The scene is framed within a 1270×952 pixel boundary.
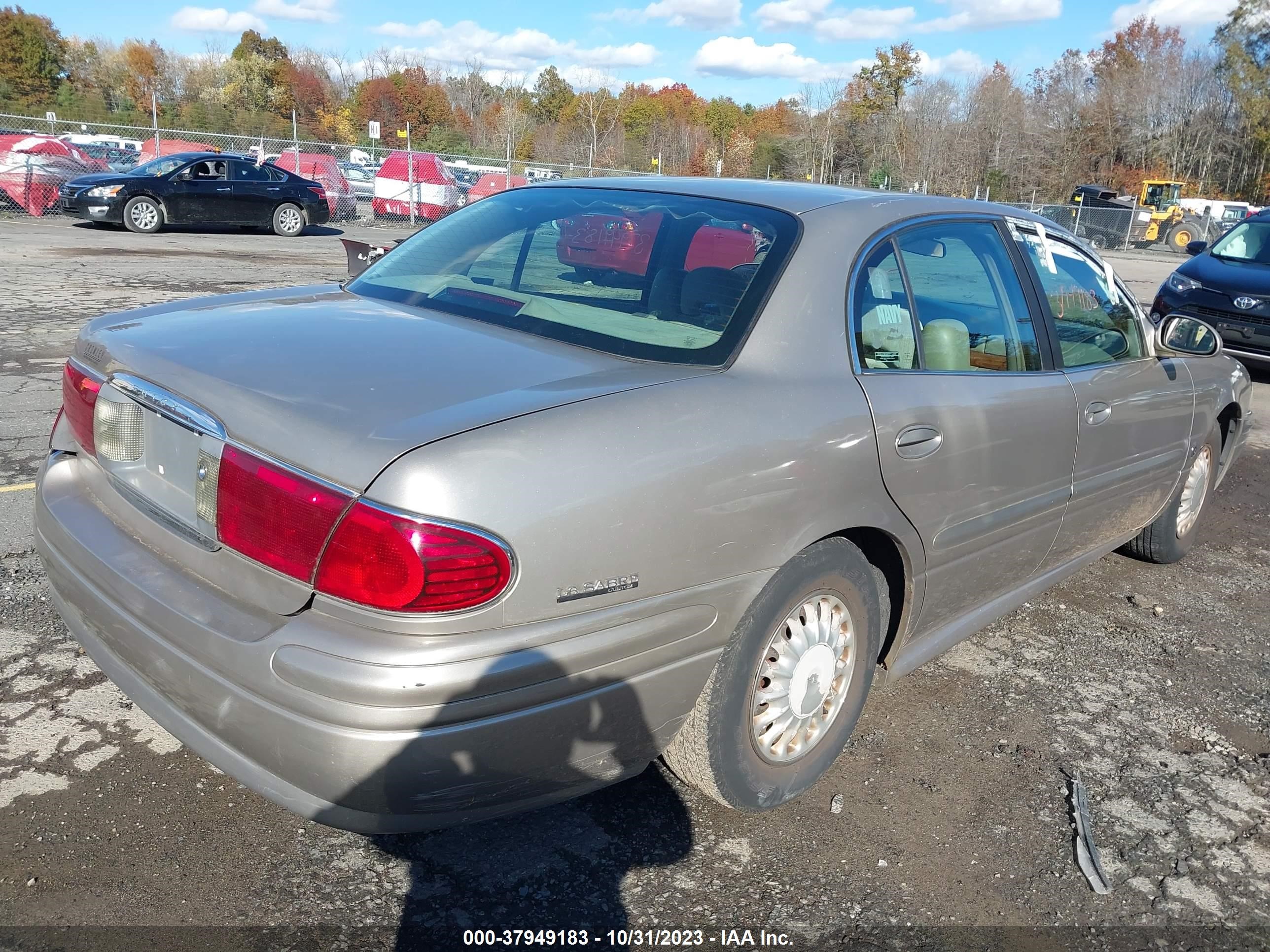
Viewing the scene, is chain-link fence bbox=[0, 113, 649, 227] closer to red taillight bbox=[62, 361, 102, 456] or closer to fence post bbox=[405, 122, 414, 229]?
fence post bbox=[405, 122, 414, 229]

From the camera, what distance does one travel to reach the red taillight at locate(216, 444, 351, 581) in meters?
1.96

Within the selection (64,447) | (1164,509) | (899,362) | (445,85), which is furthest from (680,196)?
(445,85)

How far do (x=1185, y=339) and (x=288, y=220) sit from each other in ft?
61.9

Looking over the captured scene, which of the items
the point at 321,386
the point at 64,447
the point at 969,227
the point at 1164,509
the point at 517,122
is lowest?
the point at 1164,509

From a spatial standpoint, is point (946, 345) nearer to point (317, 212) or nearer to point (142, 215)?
point (142, 215)

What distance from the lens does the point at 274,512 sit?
2.03 metres

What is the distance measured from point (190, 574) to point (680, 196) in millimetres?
1748

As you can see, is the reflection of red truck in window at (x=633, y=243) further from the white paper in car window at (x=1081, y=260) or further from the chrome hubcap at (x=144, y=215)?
the chrome hubcap at (x=144, y=215)

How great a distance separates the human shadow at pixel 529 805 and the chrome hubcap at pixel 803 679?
1.09 feet

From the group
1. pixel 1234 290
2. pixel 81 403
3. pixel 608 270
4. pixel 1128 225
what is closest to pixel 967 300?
pixel 608 270

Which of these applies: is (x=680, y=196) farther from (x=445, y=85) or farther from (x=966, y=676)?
(x=445, y=85)

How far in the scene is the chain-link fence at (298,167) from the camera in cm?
1991

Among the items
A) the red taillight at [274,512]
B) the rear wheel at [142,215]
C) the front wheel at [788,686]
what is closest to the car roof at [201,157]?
the rear wheel at [142,215]

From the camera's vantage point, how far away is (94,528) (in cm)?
249
